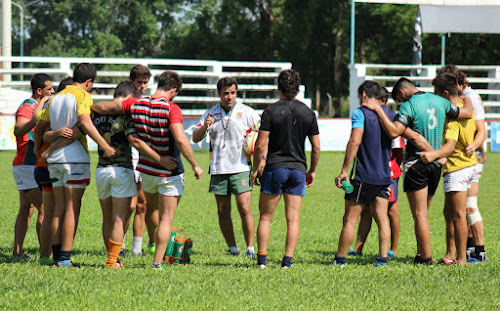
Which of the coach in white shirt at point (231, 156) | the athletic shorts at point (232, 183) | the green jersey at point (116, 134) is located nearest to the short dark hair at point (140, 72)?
the green jersey at point (116, 134)

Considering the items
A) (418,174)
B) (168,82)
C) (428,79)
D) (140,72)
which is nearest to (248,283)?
(168,82)

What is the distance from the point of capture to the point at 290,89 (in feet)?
22.4

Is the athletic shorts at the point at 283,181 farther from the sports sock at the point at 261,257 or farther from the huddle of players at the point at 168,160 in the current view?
the sports sock at the point at 261,257

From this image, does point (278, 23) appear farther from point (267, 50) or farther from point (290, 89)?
point (290, 89)

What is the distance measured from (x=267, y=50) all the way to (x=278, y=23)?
3025mm

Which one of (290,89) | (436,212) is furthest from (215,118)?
(436,212)

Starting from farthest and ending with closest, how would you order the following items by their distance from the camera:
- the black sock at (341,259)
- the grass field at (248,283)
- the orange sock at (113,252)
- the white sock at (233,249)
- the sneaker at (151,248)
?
the white sock at (233,249) < the sneaker at (151,248) < the black sock at (341,259) < the orange sock at (113,252) < the grass field at (248,283)

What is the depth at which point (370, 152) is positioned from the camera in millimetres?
6867

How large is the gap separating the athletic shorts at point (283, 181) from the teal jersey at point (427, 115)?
1231mm

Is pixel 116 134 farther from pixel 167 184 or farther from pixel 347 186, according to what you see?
pixel 347 186

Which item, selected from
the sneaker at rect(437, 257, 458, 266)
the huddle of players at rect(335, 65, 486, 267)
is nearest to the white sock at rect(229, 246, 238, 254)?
the huddle of players at rect(335, 65, 486, 267)

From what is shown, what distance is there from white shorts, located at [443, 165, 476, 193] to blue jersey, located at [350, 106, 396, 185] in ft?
2.50

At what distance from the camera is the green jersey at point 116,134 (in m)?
6.67

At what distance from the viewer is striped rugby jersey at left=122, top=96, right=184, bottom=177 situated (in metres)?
6.48
